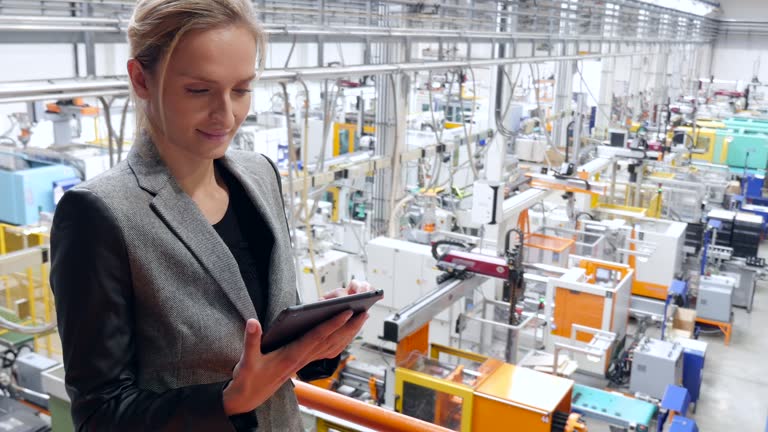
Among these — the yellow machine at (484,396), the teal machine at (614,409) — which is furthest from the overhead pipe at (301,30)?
the teal machine at (614,409)

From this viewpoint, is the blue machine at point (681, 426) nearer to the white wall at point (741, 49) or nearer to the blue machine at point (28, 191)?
the blue machine at point (28, 191)

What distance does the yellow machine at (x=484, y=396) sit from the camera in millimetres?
3348

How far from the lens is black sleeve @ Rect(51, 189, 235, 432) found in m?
0.69

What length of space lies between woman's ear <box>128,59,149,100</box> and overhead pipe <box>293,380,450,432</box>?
0.77m

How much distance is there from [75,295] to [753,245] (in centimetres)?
947

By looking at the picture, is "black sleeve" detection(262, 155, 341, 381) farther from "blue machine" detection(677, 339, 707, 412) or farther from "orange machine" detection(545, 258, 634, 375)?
"blue machine" detection(677, 339, 707, 412)

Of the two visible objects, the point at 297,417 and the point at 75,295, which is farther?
the point at 297,417

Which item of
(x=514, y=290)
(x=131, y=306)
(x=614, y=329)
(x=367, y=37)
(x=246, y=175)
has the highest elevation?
(x=367, y=37)

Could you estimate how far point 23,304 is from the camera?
197 inches

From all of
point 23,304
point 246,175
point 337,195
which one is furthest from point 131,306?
point 337,195

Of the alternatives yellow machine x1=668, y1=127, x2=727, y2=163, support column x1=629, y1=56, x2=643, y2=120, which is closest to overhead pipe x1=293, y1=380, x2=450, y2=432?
yellow machine x1=668, y1=127, x2=727, y2=163

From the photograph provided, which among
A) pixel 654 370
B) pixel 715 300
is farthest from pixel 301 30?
pixel 715 300

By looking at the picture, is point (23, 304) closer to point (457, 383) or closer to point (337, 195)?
point (457, 383)

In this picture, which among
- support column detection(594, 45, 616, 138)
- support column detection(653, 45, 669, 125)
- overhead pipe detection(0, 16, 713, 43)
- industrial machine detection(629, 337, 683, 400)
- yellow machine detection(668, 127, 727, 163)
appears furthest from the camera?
support column detection(653, 45, 669, 125)
